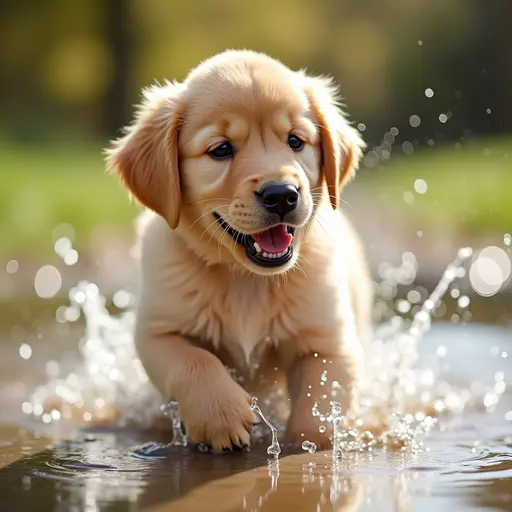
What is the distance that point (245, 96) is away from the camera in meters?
4.03

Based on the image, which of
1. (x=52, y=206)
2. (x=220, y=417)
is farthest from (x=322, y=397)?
(x=52, y=206)

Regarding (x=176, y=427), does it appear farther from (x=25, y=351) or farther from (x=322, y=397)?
(x=25, y=351)

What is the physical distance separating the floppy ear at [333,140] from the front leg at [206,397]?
80cm

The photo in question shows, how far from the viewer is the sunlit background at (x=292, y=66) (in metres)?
9.69

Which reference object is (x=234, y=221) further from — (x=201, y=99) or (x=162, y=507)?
(x=162, y=507)

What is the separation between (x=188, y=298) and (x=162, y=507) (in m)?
1.17

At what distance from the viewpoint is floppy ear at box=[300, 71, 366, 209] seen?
427 centimetres

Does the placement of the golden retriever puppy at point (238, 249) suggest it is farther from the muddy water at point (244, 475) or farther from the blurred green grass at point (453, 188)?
the blurred green grass at point (453, 188)

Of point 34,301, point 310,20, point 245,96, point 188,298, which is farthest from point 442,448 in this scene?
point 310,20

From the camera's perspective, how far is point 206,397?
3881 mm

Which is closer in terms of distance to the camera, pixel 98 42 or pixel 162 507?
pixel 162 507

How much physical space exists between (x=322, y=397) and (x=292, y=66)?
19504 millimetres

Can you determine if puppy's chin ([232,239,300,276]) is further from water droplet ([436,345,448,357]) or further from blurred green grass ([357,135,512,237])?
blurred green grass ([357,135,512,237])

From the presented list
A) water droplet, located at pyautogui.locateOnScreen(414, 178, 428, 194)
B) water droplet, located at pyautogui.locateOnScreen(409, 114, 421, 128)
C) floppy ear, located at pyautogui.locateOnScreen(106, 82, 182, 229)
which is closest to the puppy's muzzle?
floppy ear, located at pyautogui.locateOnScreen(106, 82, 182, 229)
